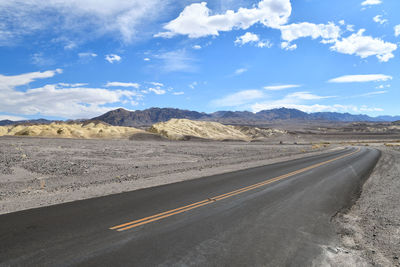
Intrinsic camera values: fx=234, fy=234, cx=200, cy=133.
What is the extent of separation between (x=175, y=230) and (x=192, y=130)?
10078 cm

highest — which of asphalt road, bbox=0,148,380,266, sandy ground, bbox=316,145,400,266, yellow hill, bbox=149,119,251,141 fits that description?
yellow hill, bbox=149,119,251,141

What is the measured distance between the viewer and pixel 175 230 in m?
6.02

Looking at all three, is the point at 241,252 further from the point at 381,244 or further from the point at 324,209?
the point at 324,209

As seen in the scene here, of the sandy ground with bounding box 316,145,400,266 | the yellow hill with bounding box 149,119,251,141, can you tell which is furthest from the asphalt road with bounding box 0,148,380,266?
the yellow hill with bounding box 149,119,251,141

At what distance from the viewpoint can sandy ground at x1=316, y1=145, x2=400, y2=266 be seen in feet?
16.1

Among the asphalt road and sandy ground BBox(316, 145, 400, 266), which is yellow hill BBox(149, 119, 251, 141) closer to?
the asphalt road

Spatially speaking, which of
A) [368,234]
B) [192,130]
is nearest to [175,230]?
[368,234]

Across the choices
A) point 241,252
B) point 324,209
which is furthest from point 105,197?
point 324,209

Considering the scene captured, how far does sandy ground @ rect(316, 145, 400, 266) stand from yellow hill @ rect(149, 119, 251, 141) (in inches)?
3126

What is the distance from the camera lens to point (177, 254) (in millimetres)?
4871

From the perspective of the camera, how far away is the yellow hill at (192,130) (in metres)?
93.9

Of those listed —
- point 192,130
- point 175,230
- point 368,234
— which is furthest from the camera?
point 192,130

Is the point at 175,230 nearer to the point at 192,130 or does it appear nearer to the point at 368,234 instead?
the point at 368,234

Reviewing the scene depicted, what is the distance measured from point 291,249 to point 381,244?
2346 mm
